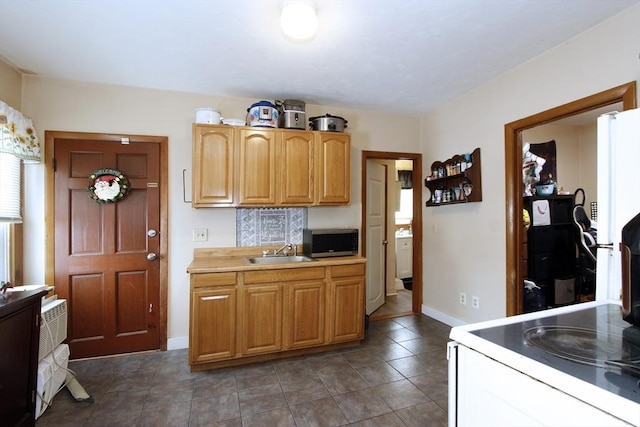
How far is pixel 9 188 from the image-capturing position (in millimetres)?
2316

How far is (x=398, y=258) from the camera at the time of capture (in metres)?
5.50

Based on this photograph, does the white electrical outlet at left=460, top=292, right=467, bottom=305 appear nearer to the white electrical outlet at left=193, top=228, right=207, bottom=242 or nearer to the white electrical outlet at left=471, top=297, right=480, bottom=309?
the white electrical outlet at left=471, top=297, right=480, bottom=309

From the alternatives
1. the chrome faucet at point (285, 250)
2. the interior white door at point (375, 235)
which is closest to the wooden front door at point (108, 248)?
the chrome faucet at point (285, 250)

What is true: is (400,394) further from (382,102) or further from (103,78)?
(103,78)

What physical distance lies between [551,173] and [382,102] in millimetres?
2613

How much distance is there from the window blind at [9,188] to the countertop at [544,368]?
3.13 meters

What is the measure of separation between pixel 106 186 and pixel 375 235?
118 inches

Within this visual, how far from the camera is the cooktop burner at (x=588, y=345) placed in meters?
0.77

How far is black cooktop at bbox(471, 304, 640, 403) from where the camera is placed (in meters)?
0.69

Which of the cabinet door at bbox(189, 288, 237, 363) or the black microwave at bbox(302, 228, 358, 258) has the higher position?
the black microwave at bbox(302, 228, 358, 258)

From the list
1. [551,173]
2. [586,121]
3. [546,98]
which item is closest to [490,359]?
[546,98]

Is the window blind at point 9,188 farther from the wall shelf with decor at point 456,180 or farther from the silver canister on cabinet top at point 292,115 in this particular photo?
the wall shelf with decor at point 456,180

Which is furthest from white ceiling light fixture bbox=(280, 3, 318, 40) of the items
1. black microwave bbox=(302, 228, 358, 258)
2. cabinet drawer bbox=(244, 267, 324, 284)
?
cabinet drawer bbox=(244, 267, 324, 284)

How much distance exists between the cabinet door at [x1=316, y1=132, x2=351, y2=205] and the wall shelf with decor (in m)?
1.13
